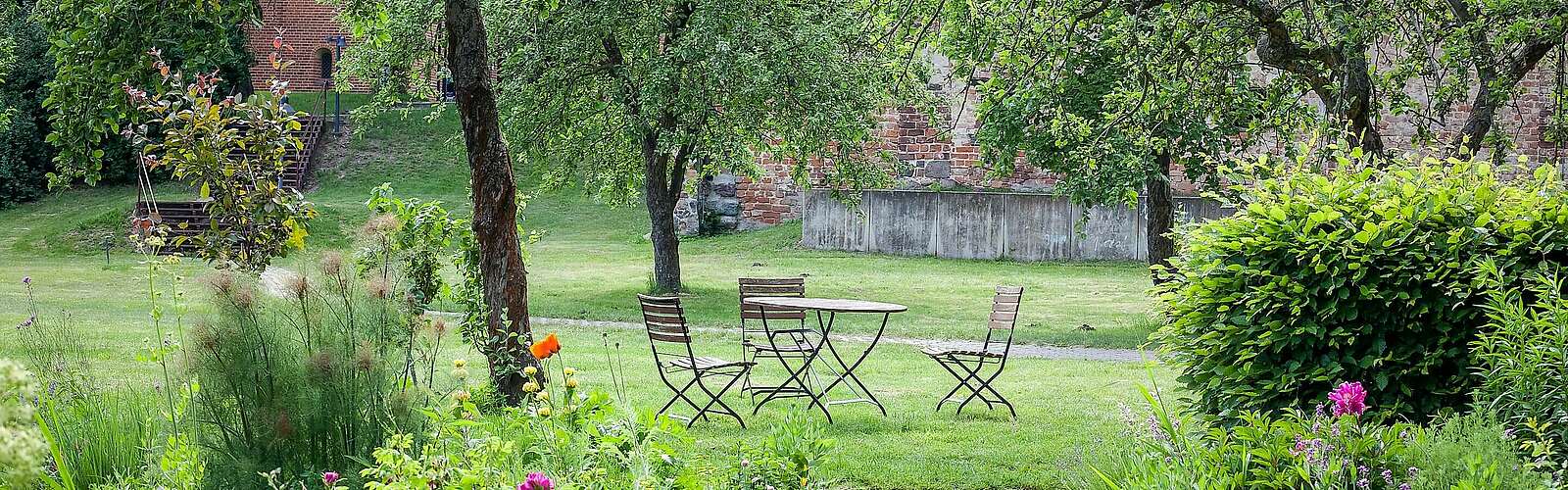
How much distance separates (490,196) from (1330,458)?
3.82 metres

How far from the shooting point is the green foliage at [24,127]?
92.0 ft

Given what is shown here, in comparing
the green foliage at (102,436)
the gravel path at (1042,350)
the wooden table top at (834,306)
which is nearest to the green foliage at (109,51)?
the green foliage at (102,436)

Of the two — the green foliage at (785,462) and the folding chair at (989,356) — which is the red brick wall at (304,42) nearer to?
the folding chair at (989,356)

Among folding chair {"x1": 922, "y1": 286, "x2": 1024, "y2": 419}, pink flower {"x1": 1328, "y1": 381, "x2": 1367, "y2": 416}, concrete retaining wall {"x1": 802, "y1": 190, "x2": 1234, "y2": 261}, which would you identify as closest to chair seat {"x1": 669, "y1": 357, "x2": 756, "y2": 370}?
folding chair {"x1": 922, "y1": 286, "x2": 1024, "y2": 419}

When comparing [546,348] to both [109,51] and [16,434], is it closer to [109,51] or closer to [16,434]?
[16,434]

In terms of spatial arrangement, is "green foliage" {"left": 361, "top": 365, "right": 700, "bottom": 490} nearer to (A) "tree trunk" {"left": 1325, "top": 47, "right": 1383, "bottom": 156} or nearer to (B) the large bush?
(B) the large bush

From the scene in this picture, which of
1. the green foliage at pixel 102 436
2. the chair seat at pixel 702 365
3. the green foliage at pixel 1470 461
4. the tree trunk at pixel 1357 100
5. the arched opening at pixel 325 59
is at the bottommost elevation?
the chair seat at pixel 702 365

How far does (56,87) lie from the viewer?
241 inches

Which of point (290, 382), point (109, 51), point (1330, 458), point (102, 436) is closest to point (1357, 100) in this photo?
point (1330, 458)

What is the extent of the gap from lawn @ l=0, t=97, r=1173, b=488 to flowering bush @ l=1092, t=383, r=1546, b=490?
0.27 meters

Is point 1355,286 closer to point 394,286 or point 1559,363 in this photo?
point 1559,363

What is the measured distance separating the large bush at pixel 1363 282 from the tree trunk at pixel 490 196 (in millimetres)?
2855

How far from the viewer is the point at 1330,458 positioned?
3.29 m

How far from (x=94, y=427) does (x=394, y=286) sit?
105 centimetres
